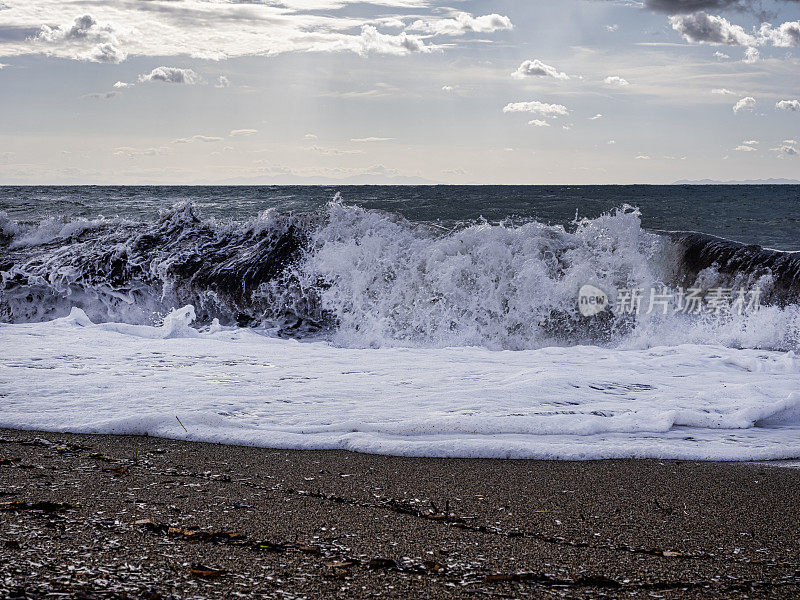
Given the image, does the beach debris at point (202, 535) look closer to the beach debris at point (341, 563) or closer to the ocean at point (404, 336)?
the beach debris at point (341, 563)

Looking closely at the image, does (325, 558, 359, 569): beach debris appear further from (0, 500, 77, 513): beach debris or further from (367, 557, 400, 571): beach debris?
(0, 500, 77, 513): beach debris

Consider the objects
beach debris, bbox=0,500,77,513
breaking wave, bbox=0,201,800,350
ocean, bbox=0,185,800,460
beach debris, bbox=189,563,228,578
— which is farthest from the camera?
breaking wave, bbox=0,201,800,350

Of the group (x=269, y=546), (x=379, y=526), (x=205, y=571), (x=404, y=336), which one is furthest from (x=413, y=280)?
(x=205, y=571)

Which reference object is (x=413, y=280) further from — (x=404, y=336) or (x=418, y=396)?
(x=418, y=396)

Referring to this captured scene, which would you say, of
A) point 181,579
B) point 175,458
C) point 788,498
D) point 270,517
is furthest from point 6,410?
point 788,498

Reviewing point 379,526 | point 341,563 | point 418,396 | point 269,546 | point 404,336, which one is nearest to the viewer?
point 341,563

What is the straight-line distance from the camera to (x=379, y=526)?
7.85 ft

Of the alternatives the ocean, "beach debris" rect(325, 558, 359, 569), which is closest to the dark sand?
"beach debris" rect(325, 558, 359, 569)

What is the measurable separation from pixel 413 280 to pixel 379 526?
666 cm

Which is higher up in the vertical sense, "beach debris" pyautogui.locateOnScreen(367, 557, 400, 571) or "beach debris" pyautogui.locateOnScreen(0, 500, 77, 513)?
"beach debris" pyautogui.locateOnScreen(367, 557, 400, 571)

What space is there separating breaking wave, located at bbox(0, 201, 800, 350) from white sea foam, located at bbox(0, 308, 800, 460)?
1.33m

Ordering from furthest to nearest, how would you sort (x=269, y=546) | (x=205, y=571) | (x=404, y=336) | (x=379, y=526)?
(x=404, y=336)
(x=379, y=526)
(x=269, y=546)
(x=205, y=571)

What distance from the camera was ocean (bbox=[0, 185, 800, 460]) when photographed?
4.02 meters

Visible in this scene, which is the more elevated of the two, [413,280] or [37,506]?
[413,280]
